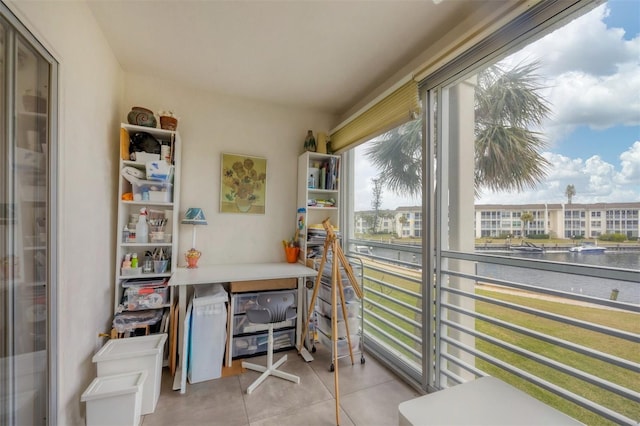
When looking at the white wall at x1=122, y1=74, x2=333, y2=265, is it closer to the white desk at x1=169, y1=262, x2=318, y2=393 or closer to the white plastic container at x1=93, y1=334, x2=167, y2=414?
the white desk at x1=169, y1=262, x2=318, y2=393

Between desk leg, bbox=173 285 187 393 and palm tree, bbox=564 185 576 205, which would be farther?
desk leg, bbox=173 285 187 393

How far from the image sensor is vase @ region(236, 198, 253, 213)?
2832 mm

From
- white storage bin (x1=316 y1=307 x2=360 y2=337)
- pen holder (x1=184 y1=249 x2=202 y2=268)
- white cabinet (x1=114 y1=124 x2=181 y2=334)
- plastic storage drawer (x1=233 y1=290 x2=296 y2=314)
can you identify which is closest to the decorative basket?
white cabinet (x1=114 y1=124 x2=181 y2=334)

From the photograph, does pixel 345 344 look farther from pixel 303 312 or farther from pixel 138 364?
pixel 138 364

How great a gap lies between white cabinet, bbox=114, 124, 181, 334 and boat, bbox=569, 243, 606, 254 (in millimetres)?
2667

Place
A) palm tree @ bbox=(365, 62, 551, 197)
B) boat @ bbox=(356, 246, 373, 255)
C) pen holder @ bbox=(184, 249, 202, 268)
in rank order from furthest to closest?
1. boat @ bbox=(356, 246, 373, 255)
2. pen holder @ bbox=(184, 249, 202, 268)
3. palm tree @ bbox=(365, 62, 551, 197)

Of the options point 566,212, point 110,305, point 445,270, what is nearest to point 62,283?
point 110,305

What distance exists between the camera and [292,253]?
2902mm

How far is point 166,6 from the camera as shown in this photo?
64.6 inches

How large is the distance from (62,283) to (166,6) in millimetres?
1725

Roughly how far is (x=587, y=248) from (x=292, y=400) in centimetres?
195

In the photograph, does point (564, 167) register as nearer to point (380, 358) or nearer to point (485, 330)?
point (485, 330)

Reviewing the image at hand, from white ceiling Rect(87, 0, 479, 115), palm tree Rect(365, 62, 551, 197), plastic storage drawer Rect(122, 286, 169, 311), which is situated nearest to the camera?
palm tree Rect(365, 62, 551, 197)

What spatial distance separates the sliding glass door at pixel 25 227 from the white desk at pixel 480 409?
1586 mm
